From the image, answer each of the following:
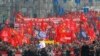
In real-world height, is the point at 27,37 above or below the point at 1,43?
below

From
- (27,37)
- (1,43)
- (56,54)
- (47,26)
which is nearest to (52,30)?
(47,26)

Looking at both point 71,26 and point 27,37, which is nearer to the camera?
point 27,37

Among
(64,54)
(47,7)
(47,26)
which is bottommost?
(47,7)

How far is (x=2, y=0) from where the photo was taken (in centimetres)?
6003

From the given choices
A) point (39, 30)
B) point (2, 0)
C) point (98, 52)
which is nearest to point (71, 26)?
point (39, 30)

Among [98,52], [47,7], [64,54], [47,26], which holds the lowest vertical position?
[47,7]

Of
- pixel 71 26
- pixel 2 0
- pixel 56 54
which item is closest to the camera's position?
pixel 56 54

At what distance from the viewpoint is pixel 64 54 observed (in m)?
18.9

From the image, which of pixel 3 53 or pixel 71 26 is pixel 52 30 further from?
pixel 3 53

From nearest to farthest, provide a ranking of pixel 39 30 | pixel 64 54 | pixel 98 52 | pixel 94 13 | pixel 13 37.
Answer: pixel 98 52, pixel 64 54, pixel 13 37, pixel 39 30, pixel 94 13

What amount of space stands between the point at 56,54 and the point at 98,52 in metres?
6.24

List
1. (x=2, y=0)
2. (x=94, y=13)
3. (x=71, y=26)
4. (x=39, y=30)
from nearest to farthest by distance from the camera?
(x=39, y=30), (x=71, y=26), (x=94, y=13), (x=2, y=0)

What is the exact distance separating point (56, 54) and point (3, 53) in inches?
146

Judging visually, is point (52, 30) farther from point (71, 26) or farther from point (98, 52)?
point (98, 52)
